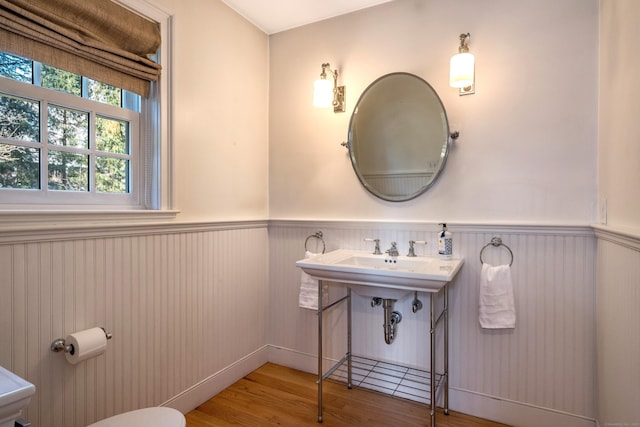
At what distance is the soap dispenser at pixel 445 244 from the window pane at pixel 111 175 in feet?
5.60

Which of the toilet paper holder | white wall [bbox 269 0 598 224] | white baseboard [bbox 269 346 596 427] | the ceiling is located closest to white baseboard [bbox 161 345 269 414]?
the toilet paper holder

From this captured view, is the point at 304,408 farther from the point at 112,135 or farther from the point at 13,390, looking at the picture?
the point at 112,135

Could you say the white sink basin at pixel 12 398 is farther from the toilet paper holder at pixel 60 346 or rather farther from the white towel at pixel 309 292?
the white towel at pixel 309 292

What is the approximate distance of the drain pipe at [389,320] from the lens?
1978 millimetres

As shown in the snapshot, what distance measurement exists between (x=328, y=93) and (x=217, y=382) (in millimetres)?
1947

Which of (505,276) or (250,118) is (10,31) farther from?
(505,276)

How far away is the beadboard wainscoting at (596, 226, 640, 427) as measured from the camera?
3.79 feet

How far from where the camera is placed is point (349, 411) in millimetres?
1968

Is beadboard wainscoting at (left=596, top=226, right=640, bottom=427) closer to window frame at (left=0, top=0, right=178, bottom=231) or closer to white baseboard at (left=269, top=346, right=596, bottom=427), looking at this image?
white baseboard at (left=269, top=346, right=596, bottom=427)

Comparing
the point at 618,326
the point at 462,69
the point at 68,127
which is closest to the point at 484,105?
the point at 462,69

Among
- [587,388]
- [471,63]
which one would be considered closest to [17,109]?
[471,63]

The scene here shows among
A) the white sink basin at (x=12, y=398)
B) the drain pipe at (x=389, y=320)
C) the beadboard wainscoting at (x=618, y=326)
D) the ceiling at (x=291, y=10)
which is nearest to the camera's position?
the white sink basin at (x=12, y=398)

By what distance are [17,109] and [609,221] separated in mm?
2521

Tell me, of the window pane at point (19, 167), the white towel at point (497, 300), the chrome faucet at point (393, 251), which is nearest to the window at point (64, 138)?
the window pane at point (19, 167)
